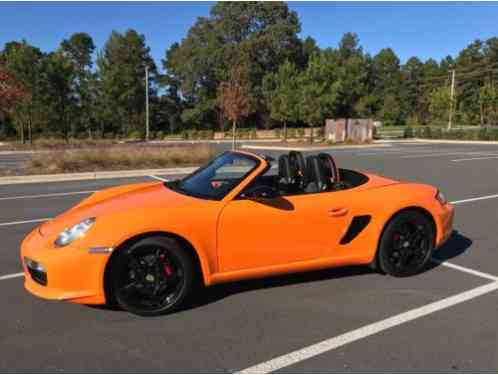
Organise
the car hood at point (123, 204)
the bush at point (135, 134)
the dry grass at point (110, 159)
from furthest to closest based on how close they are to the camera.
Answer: the bush at point (135, 134) → the dry grass at point (110, 159) → the car hood at point (123, 204)

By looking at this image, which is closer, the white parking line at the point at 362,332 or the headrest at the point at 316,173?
the white parking line at the point at 362,332

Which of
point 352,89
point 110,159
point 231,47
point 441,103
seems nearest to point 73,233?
point 110,159

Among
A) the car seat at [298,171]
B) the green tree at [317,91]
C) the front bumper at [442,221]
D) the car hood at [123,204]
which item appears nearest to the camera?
the car hood at [123,204]

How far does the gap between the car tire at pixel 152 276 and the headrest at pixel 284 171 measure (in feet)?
4.37

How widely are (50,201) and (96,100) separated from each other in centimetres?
3666

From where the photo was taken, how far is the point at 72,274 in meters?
3.35

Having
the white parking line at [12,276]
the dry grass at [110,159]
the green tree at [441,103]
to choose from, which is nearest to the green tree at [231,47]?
the green tree at [441,103]

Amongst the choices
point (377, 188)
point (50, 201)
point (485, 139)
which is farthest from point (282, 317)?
point (485, 139)

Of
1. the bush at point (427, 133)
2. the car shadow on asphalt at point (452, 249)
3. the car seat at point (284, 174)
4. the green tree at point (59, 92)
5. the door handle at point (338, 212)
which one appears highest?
the green tree at point (59, 92)

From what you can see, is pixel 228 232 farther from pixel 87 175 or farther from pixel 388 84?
pixel 388 84

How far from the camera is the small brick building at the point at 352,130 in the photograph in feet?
113

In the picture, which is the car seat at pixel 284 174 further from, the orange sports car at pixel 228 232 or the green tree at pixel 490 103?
the green tree at pixel 490 103

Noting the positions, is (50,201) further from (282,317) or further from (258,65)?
(258,65)

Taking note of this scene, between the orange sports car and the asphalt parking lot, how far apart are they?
0.25 m
